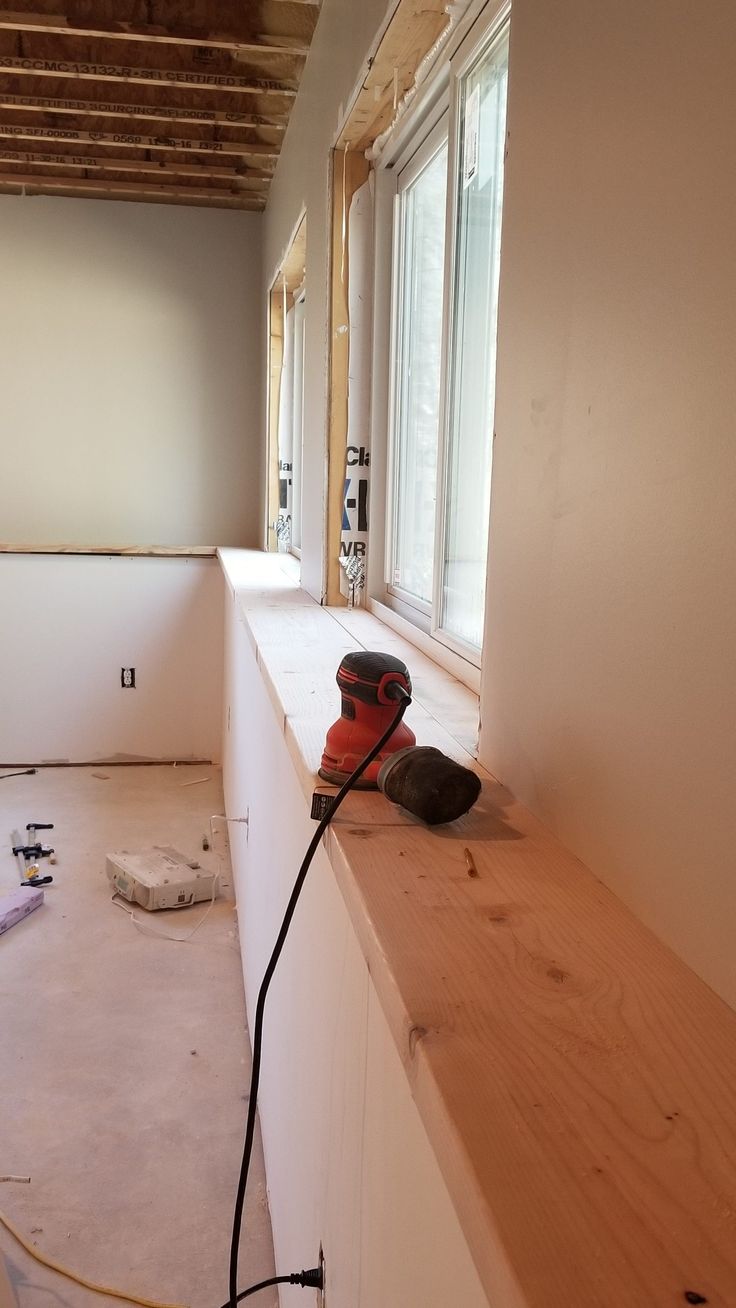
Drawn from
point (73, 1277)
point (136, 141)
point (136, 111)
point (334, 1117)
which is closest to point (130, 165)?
point (136, 141)

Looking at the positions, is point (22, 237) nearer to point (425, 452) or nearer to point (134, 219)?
point (134, 219)

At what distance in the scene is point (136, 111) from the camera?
4.00m

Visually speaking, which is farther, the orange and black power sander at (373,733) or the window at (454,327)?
the window at (454,327)

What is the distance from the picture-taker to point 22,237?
5160mm

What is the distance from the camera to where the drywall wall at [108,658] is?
4656 mm

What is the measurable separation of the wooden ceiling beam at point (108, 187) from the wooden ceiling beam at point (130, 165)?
0.40 feet

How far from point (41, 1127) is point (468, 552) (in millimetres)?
1535

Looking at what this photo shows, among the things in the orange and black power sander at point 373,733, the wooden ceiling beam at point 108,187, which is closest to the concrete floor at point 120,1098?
the orange and black power sander at point 373,733

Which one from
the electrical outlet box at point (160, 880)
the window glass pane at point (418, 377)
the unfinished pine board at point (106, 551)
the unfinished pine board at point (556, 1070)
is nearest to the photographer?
the unfinished pine board at point (556, 1070)

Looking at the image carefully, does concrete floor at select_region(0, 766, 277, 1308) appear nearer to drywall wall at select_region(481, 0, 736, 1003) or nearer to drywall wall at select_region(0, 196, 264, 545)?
drywall wall at select_region(481, 0, 736, 1003)

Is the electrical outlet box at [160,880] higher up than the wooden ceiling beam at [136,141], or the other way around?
the wooden ceiling beam at [136,141]

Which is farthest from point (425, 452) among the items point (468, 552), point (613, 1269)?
point (613, 1269)

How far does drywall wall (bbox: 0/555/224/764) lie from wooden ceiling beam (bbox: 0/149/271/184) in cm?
189

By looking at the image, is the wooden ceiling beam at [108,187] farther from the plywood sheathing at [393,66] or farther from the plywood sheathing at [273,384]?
the plywood sheathing at [393,66]
